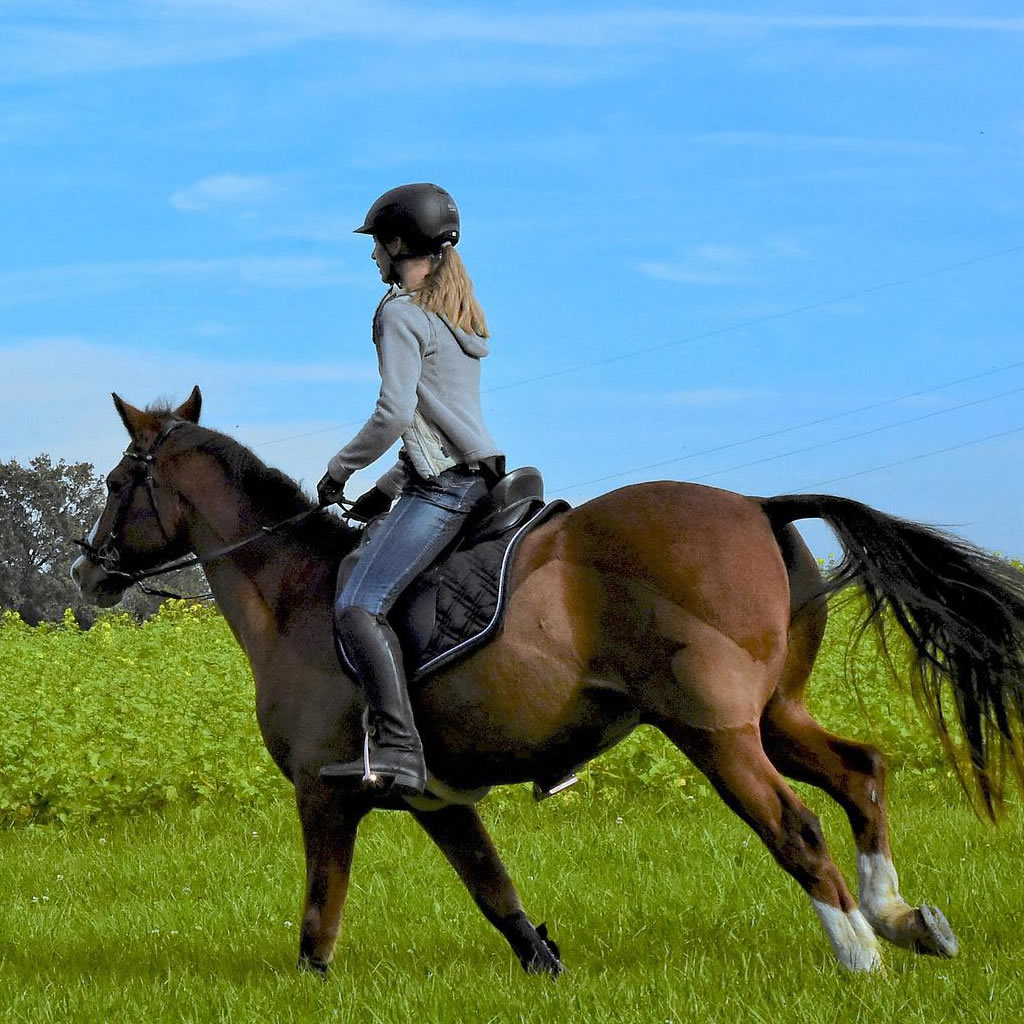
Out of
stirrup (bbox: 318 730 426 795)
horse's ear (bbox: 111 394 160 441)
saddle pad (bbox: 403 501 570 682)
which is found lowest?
stirrup (bbox: 318 730 426 795)

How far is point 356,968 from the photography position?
6309 mm

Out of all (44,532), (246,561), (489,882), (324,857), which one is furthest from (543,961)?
(44,532)

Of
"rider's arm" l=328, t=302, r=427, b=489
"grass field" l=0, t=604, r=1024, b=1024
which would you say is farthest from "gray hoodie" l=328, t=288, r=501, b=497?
"grass field" l=0, t=604, r=1024, b=1024

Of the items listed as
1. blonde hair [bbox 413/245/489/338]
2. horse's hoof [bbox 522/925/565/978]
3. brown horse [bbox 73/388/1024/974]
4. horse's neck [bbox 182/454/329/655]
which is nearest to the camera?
brown horse [bbox 73/388/1024/974]

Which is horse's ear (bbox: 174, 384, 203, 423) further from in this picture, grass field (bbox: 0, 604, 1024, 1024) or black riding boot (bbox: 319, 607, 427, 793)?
grass field (bbox: 0, 604, 1024, 1024)

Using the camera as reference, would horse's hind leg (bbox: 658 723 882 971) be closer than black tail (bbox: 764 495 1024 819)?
Yes

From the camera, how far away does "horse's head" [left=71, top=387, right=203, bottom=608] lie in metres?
6.50

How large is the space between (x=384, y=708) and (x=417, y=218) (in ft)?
6.85

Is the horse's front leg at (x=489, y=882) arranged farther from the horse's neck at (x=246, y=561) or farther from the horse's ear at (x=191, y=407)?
the horse's ear at (x=191, y=407)

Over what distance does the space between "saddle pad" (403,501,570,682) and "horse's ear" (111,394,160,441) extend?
5.72 feet

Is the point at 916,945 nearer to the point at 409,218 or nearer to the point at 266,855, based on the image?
the point at 409,218

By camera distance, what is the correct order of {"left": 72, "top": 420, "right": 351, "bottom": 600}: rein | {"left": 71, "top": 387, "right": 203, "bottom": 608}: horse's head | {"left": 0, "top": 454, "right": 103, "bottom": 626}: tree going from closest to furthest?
{"left": 72, "top": 420, "right": 351, "bottom": 600}: rein
{"left": 71, "top": 387, "right": 203, "bottom": 608}: horse's head
{"left": 0, "top": 454, "right": 103, "bottom": 626}: tree

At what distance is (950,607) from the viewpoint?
569 cm

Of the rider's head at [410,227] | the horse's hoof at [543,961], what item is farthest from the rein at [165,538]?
the horse's hoof at [543,961]
